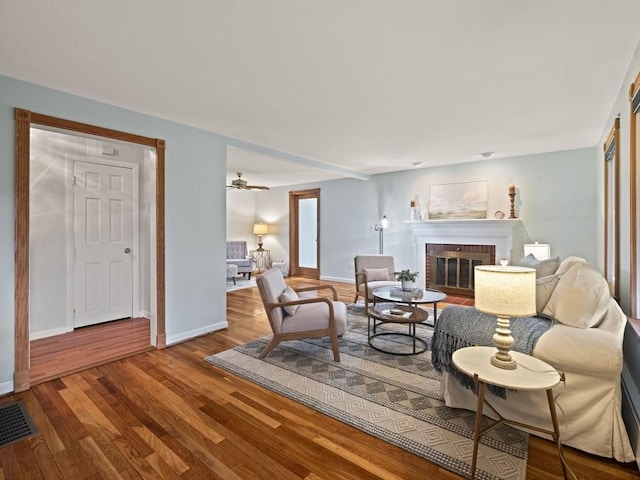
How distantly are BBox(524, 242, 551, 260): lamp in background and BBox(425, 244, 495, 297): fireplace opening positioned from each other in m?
0.59

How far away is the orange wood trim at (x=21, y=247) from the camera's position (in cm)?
246

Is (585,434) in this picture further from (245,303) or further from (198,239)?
(245,303)

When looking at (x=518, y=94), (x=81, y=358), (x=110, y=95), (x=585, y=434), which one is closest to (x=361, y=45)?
(x=518, y=94)

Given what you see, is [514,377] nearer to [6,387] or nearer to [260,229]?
[6,387]

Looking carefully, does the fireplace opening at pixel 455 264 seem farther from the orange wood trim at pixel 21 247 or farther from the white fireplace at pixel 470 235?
the orange wood trim at pixel 21 247

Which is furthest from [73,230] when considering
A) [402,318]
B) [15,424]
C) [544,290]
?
[544,290]

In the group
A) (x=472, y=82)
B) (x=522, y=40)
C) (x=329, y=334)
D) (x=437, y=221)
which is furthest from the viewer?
(x=437, y=221)

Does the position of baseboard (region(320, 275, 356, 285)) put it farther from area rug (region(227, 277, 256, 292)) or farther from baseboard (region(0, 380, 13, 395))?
baseboard (region(0, 380, 13, 395))

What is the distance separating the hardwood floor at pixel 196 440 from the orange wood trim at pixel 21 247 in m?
0.23

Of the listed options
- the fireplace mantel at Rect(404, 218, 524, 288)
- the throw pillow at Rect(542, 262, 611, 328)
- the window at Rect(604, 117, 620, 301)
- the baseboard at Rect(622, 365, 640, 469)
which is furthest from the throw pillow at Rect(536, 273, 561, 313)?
the fireplace mantel at Rect(404, 218, 524, 288)

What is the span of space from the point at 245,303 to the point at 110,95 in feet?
11.4

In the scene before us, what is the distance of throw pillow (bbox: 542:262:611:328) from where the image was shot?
2.04 metres

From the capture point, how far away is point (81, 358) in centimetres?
307

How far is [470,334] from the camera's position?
2.18 meters
